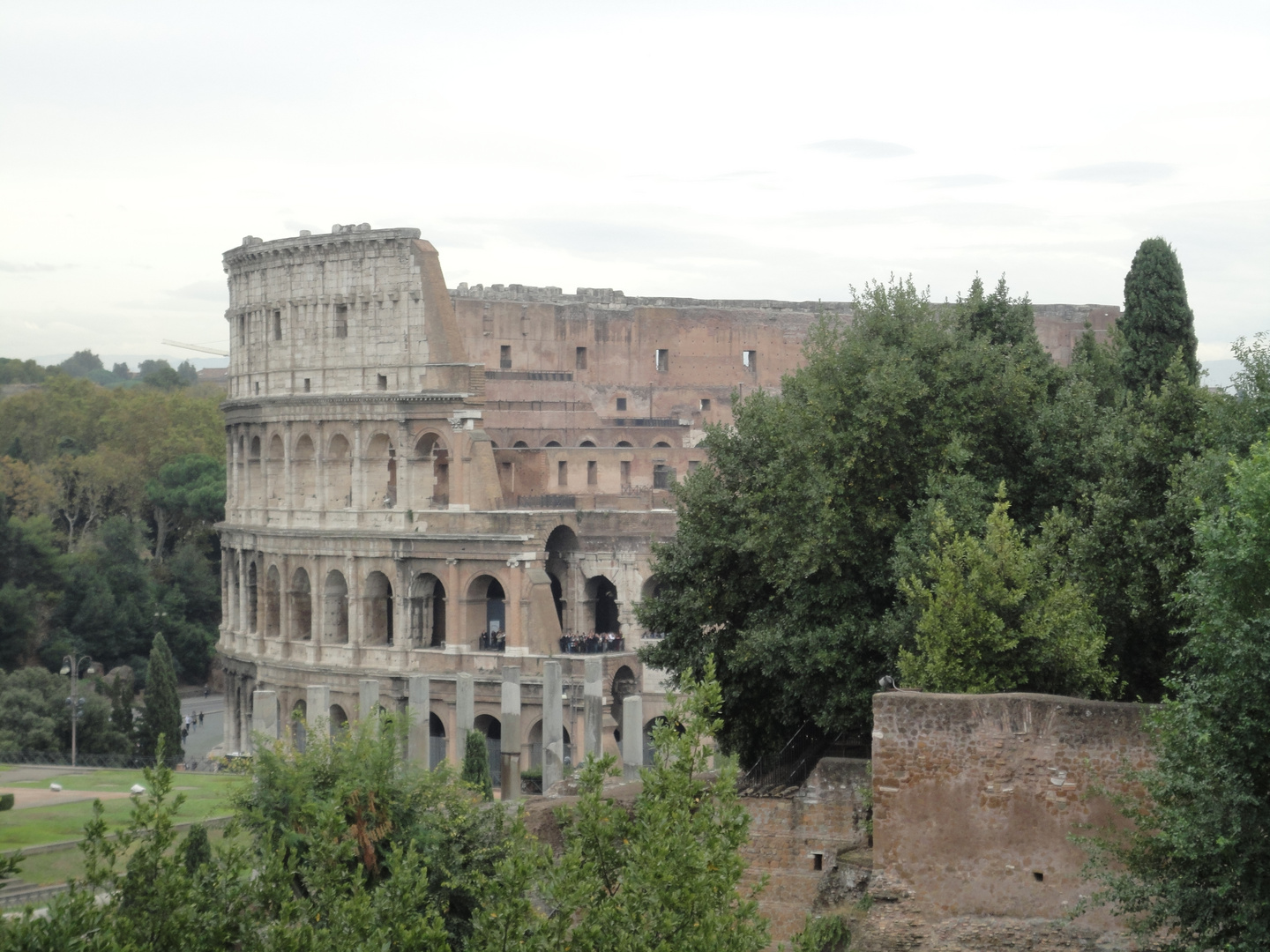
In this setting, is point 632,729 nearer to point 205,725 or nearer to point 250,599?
point 250,599

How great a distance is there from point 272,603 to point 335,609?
3.11 meters

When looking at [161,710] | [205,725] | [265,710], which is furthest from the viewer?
[205,725]

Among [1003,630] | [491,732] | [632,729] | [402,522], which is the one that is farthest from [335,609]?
[1003,630]

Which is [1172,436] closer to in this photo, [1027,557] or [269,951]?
[1027,557]

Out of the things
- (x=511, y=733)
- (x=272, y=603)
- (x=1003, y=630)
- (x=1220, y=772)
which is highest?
(x=1003, y=630)

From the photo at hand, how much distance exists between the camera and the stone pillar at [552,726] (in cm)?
4278

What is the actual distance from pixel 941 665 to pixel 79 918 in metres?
11.4

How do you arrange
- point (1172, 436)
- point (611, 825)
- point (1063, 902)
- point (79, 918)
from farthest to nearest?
point (1172, 436) < point (1063, 902) < point (611, 825) < point (79, 918)

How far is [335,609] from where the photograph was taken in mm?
51844

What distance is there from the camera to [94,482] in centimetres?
8094

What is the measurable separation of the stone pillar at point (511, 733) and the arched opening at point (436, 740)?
15.1 feet

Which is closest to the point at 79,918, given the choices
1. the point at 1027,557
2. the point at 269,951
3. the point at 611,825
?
the point at 269,951

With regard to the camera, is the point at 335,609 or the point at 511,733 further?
the point at 335,609

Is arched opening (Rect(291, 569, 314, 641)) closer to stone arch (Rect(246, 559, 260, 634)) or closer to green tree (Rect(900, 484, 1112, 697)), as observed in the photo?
stone arch (Rect(246, 559, 260, 634))
